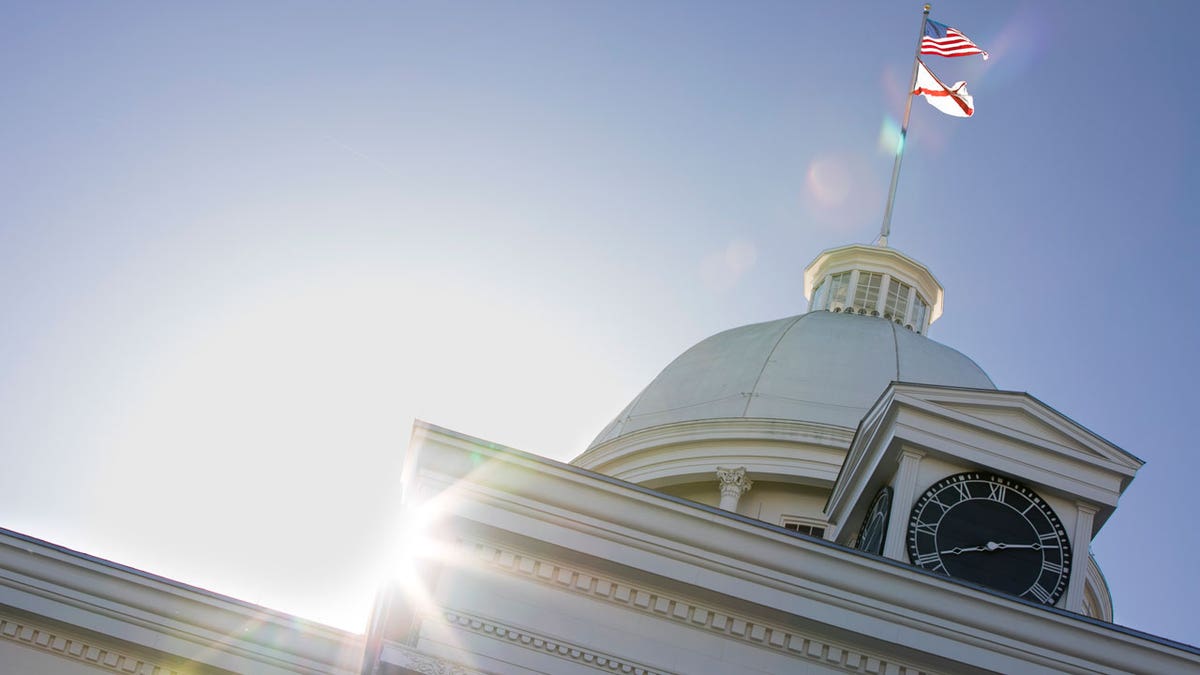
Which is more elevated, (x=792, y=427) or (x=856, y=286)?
(x=856, y=286)

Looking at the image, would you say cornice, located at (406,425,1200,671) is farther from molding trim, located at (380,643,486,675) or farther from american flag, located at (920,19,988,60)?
american flag, located at (920,19,988,60)

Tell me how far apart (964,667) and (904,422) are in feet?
12.9

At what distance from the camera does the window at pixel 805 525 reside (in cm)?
3064

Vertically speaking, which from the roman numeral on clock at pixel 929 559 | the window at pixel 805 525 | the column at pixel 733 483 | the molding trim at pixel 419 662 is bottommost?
the molding trim at pixel 419 662

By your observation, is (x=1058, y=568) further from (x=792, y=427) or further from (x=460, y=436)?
(x=792, y=427)

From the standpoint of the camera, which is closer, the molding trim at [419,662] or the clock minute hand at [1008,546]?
the molding trim at [419,662]

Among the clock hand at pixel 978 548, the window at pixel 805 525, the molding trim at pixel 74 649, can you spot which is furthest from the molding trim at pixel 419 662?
A: the window at pixel 805 525

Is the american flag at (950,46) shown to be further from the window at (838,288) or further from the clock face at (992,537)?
the clock face at (992,537)

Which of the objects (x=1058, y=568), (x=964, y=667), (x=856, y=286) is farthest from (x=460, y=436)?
(x=856, y=286)

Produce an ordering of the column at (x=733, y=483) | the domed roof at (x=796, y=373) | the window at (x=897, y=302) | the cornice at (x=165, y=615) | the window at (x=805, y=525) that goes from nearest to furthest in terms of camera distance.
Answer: the cornice at (x=165, y=615) → the window at (x=805, y=525) → the column at (x=733, y=483) → the domed roof at (x=796, y=373) → the window at (x=897, y=302)

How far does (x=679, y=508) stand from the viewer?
56.0 ft

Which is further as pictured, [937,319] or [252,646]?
[937,319]

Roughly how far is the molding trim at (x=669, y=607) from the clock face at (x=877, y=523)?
307 centimetres

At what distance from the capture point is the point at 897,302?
38.6 m
